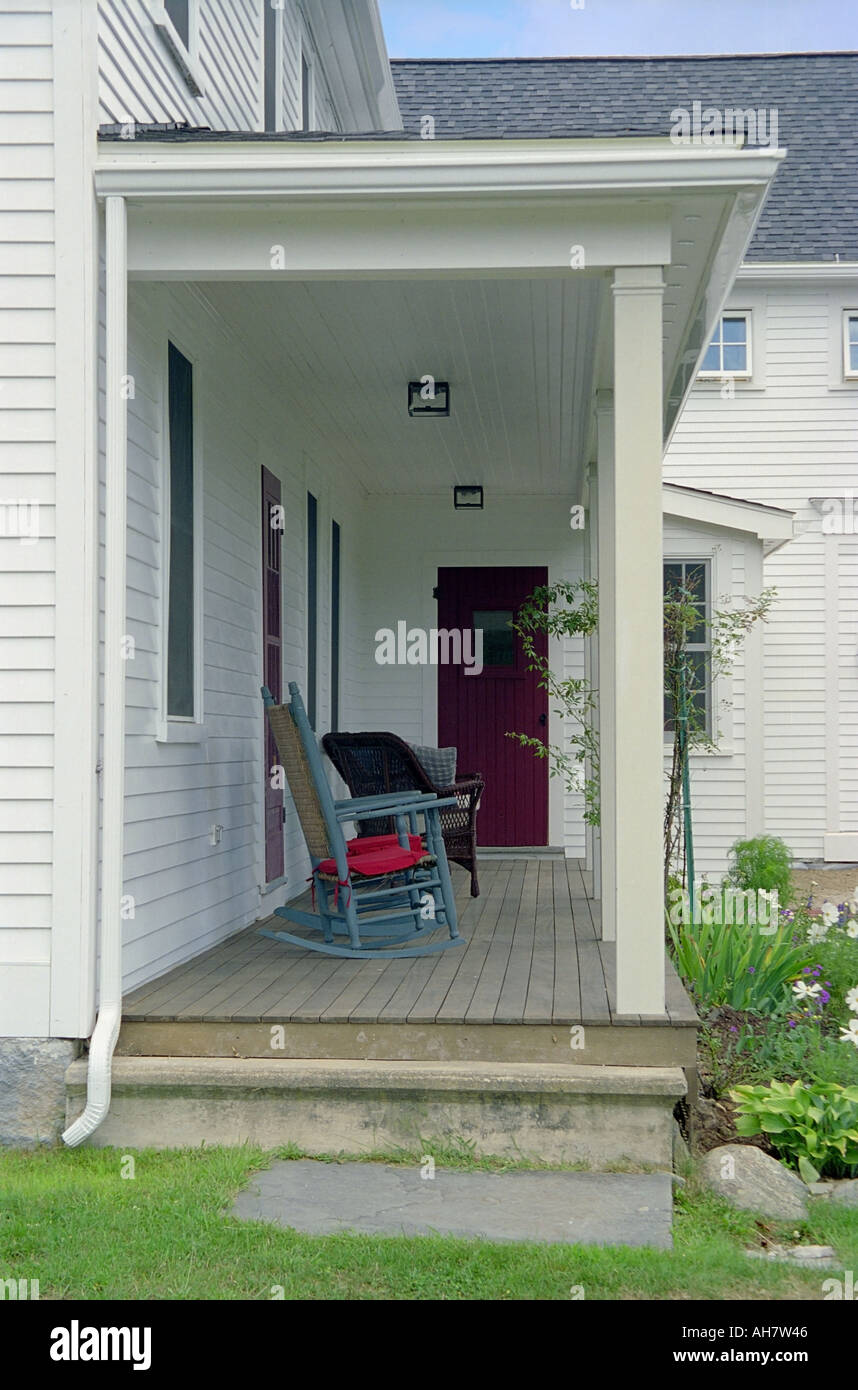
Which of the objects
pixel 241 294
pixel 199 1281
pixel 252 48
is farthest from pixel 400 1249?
pixel 252 48

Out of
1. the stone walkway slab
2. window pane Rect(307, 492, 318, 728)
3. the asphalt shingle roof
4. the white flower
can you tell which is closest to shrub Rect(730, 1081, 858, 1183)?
the white flower

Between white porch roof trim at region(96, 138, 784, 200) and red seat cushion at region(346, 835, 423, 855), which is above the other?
white porch roof trim at region(96, 138, 784, 200)

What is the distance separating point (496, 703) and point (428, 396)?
12.1 feet

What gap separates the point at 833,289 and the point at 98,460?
10.4 meters

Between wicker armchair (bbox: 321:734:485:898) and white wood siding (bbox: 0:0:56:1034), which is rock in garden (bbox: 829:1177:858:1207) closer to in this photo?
white wood siding (bbox: 0:0:56:1034)

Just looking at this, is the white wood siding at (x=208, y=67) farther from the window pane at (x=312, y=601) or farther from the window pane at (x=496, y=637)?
the window pane at (x=496, y=637)

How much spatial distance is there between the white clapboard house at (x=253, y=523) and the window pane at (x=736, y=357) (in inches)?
235

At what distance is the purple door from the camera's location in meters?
6.54

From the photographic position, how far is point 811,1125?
4023 millimetres

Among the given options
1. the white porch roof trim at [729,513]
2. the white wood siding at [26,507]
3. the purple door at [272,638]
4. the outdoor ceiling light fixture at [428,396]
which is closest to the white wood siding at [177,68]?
the white wood siding at [26,507]

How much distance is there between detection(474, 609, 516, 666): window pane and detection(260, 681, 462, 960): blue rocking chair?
4.32m

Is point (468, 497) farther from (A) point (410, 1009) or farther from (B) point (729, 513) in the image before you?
(A) point (410, 1009)

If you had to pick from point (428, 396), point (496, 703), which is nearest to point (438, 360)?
point (428, 396)

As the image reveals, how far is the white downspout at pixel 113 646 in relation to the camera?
4.02 metres
